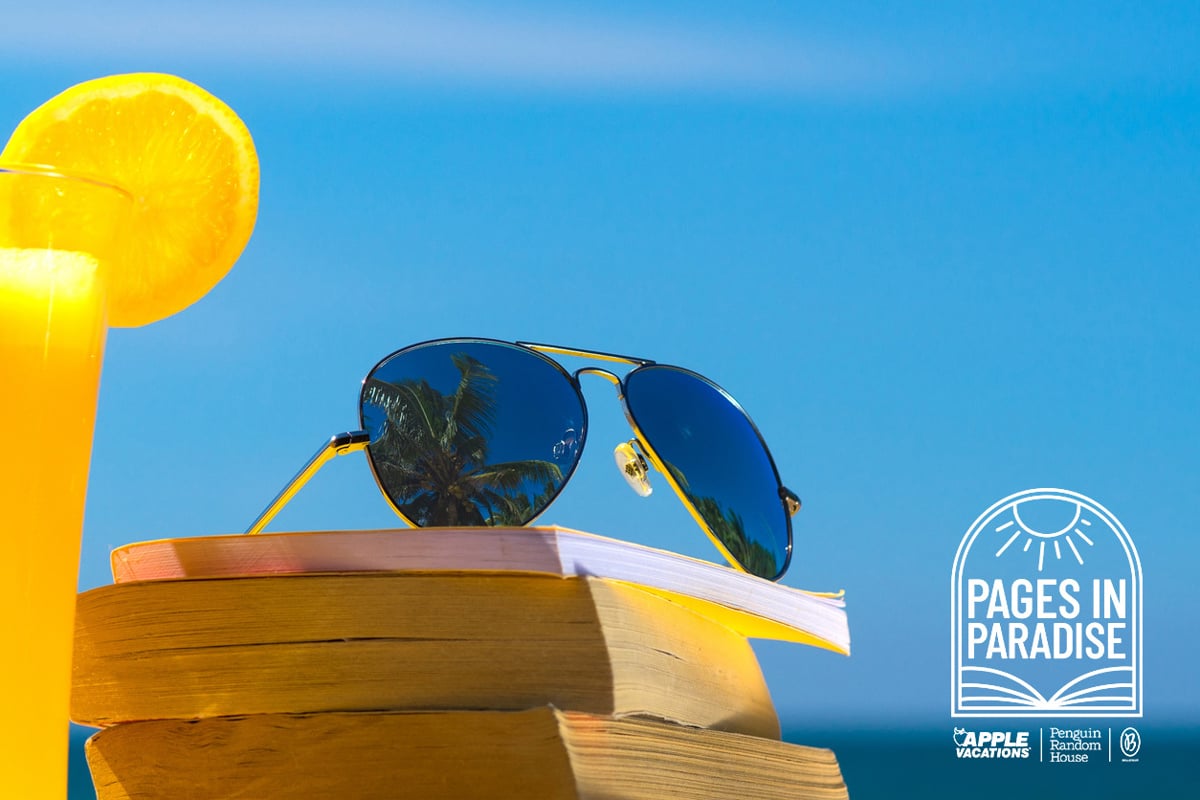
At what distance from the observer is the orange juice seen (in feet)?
2.34

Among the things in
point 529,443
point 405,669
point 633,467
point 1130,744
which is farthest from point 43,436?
point 1130,744

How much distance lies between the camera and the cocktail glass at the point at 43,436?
28.1 inches

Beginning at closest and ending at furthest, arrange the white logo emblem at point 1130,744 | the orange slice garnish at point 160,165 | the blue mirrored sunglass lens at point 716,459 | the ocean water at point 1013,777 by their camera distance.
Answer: the orange slice garnish at point 160,165, the blue mirrored sunglass lens at point 716,459, the ocean water at point 1013,777, the white logo emblem at point 1130,744

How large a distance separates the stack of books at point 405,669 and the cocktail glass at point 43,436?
51 millimetres

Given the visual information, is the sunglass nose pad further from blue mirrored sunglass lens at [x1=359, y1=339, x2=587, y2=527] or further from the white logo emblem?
the white logo emblem

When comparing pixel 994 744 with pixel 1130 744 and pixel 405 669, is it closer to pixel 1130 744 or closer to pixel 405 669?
pixel 1130 744

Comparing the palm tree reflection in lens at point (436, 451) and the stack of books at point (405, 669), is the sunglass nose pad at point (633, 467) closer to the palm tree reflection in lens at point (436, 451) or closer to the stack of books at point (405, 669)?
the palm tree reflection in lens at point (436, 451)

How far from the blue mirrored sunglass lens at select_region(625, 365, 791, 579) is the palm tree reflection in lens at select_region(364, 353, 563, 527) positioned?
0.14m

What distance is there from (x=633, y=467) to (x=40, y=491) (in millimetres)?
513

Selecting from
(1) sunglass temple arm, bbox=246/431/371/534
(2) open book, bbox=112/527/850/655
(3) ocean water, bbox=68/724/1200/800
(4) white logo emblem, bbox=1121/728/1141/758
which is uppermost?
(4) white logo emblem, bbox=1121/728/1141/758

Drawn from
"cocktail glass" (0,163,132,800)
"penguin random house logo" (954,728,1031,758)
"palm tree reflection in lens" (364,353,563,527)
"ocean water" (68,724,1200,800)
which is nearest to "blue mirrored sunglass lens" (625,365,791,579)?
"palm tree reflection in lens" (364,353,563,527)

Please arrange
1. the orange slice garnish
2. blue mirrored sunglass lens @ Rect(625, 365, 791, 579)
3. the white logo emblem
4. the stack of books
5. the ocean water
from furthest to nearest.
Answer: the white logo emblem
the ocean water
blue mirrored sunglass lens @ Rect(625, 365, 791, 579)
the orange slice garnish
the stack of books

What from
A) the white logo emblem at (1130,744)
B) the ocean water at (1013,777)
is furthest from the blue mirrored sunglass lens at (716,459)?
the white logo emblem at (1130,744)

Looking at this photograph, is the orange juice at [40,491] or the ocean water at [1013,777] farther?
the ocean water at [1013,777]
